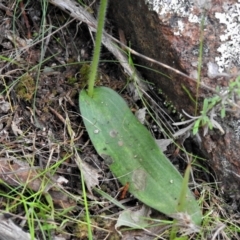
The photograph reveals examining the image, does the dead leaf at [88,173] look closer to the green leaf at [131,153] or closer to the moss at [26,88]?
the green leaf at [131,153]

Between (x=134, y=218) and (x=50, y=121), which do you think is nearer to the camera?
(x=134, y=218)

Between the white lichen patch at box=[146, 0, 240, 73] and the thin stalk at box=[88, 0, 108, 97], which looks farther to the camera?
the white lichen patch at box=[146, 0, 240, 73]

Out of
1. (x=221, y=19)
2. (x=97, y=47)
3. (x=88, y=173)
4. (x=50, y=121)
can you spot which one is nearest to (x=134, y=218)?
(x=88, y=173)

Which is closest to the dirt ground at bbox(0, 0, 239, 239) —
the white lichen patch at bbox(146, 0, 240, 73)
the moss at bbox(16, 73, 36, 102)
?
the moss at bbox(16, 73, 36, 102)

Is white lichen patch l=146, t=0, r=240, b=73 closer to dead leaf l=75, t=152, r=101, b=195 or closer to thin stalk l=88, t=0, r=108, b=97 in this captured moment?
thin stalk l=88, t=0, r=108, b=97

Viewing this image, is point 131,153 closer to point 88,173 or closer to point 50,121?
point 88,173

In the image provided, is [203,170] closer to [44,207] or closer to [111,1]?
[44,207]

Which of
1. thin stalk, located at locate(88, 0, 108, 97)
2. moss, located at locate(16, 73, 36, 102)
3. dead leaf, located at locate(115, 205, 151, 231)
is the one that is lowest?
dead leaf, located at locate(115, 205, 151, 231)
